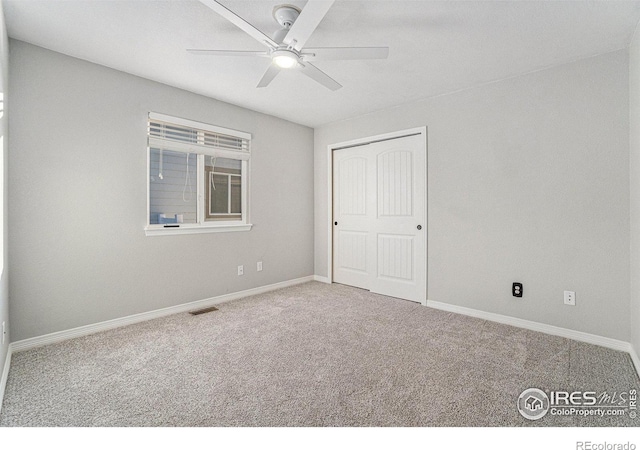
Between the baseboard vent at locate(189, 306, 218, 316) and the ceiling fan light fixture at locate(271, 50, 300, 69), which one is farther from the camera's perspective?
the baseboard vent at locate(189, 306, 218, 316)

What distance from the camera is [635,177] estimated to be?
2.24 m

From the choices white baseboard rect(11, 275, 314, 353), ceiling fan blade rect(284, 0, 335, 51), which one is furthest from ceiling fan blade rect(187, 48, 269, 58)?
white baseboard rect(11, 275, 314, 353)

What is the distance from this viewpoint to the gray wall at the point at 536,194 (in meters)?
2.49

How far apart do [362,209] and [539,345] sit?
97.0 inches

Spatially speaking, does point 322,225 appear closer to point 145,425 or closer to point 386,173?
point 386,173

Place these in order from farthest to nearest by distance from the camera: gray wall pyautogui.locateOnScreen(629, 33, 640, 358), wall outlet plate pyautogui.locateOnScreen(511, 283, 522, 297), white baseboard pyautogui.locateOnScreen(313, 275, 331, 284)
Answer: white baseboard pyautogui.locateOnScreen(313, 275, 331, 284)
wall outlet plate pyautogui.locateOnScreen(511, 283, 522, 297)
gray wall pyautogui.locateOnScreen(629, 33, 640, 358)

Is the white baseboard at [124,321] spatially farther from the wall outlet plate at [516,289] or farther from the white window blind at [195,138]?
the wall outlet plate at [516,289]

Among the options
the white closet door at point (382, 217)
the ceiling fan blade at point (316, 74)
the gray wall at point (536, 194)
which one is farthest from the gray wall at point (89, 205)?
the gray wall at point (536, 194)

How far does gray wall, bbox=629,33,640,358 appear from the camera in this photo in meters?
2.15

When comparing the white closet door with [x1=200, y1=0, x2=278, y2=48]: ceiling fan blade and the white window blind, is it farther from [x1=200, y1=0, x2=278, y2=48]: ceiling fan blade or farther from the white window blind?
[x1=200, y1=0, x2=278, y2=48]: ceiling fan blade

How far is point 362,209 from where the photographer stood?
430cm

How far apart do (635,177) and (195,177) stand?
12.9 ft
